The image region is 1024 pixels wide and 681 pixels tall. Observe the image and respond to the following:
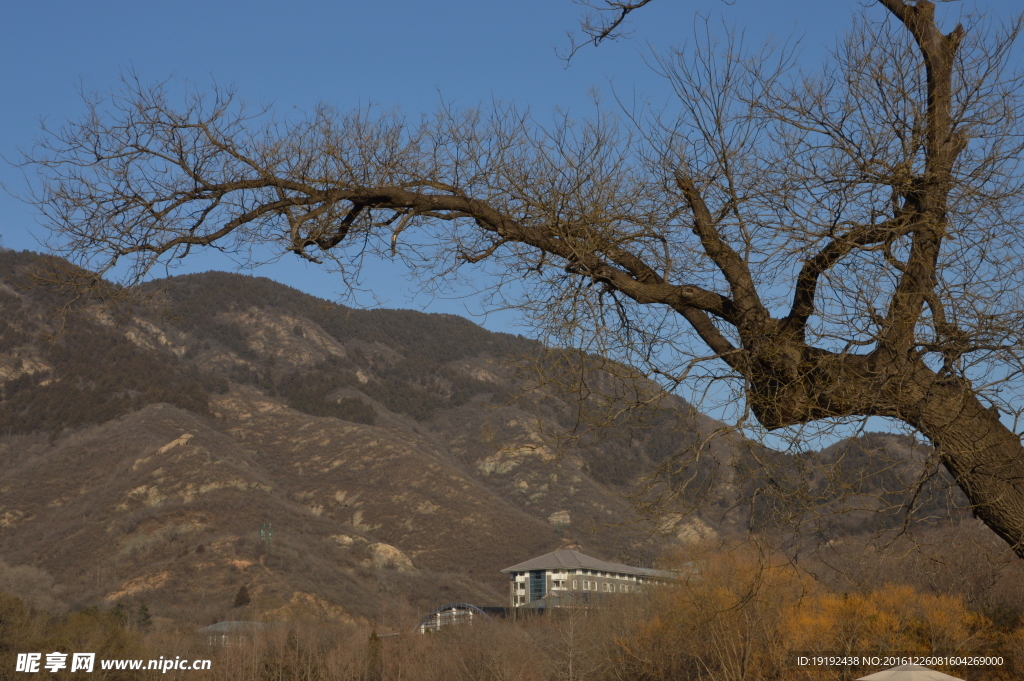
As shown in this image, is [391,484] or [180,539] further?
[391,484]

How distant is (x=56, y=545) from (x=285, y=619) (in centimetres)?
1782

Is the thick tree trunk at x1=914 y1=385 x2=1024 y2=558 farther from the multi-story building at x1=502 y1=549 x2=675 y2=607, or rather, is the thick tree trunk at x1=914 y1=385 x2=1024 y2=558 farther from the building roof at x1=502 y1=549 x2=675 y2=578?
the building roof at x1=502 y1=549 x2=675 y2=578

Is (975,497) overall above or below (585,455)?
below

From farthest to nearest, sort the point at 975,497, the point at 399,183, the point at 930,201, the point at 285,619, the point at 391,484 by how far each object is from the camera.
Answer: the point at 391,484 < the point at 285,619 < the point at 399,183 < the point at 930,201 < the point at 975,497

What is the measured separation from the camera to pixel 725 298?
4.18 metres

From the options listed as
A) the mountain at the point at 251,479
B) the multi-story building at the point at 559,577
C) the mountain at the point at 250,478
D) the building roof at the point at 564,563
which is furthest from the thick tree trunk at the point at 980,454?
the building roof at the point at 564,563

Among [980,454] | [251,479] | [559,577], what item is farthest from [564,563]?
[980,454]

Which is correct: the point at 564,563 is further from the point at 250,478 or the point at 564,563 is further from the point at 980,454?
the point at 980,454

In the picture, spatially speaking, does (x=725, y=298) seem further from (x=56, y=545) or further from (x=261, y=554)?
(x=56, y=545)

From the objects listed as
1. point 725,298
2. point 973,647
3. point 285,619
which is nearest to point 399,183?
point 725,298

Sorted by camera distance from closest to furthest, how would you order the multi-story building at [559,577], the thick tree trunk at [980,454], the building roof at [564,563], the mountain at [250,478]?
1. the thick tree trunk at [980,454]
2. the multi-story building at [559,577]
3. the mountain at [250,478]
4. the building roof at [564,563]

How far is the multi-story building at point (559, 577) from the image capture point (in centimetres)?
5419

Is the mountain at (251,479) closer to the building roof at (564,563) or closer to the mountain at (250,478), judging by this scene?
the mountain at (250,478)

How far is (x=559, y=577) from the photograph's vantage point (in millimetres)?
57156
